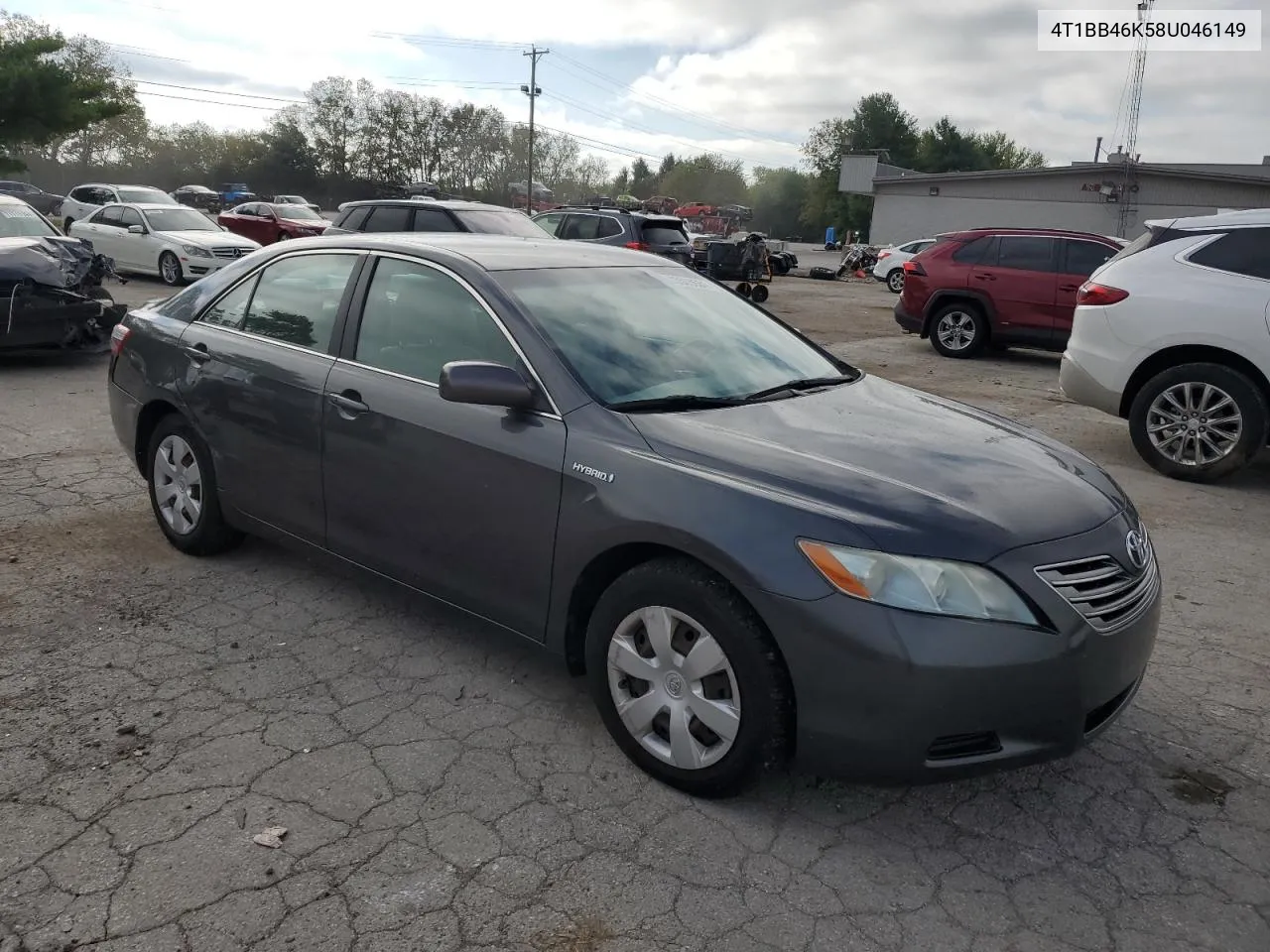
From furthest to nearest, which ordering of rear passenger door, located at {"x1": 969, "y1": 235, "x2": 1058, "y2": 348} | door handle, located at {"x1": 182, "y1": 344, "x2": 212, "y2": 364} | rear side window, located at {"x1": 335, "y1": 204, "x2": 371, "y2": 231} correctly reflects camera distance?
1. rear side window, located at {"x1": 335, "y1": 204, "x2": 371, "y2": 231}
2. rear passenger door, located at {"x1": 969, "y1": 235, "x2": 1058, "y2": 348}
3. door handle, located at {"x1": 182, "y1": 344, "x2": 212, "y2": 364}

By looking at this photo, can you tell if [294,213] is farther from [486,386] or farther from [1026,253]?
[486,386]

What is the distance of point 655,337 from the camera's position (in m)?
3.62

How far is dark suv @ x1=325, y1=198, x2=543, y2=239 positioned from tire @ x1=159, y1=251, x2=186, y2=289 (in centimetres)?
409

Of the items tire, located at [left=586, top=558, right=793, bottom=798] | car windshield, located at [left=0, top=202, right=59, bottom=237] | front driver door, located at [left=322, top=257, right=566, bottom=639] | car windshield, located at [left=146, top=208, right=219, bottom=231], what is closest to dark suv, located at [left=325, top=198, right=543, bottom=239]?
car windshield, located at [left=0, top=202, right=59, bottom=237]

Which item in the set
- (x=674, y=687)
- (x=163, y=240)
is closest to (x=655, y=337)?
(x=674, y=687)

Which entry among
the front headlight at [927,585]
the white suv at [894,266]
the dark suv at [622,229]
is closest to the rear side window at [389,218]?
the dark suv at [622,229]

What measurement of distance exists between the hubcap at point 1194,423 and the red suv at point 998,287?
18.7ft

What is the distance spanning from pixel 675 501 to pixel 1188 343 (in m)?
5.41

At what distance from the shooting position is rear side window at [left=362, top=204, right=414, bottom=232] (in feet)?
42.4

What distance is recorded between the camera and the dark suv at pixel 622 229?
54.2ft

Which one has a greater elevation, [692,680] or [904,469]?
[904,469]

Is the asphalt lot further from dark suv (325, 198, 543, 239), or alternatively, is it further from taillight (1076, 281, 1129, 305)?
dark suv (325, 198, 543, 239)

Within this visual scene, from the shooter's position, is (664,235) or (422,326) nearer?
(422,326)

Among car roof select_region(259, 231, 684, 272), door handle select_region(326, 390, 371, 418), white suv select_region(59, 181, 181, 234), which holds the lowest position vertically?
door handle select_region(326, 390, 371, 418)
